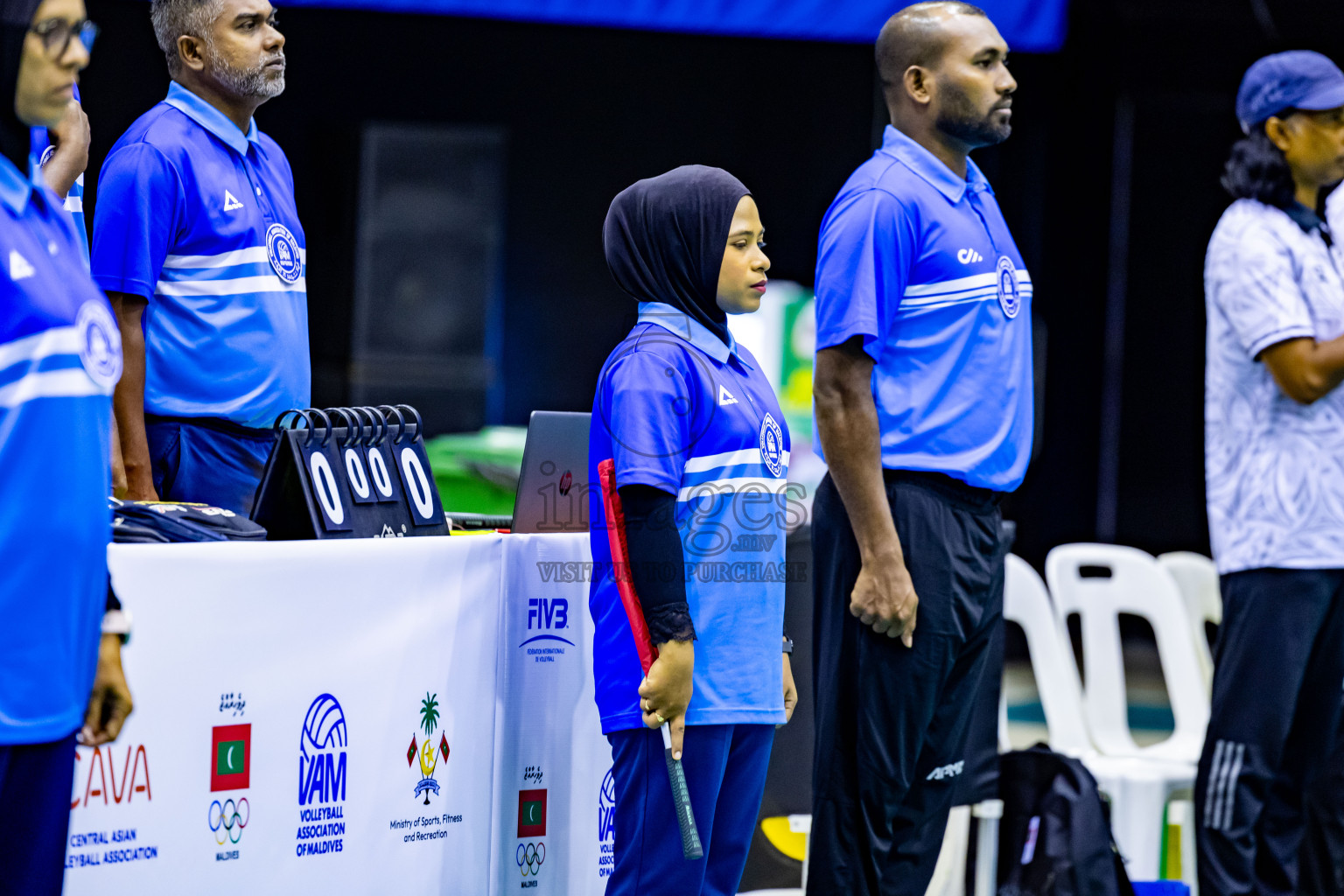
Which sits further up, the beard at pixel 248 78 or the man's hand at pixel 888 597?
the beard at pixel 248 78

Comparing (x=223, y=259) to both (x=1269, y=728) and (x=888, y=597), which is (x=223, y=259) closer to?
(x=888, y=597)

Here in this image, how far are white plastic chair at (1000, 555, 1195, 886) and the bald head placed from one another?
1.37m

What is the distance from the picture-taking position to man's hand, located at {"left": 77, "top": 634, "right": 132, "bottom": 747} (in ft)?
6.25

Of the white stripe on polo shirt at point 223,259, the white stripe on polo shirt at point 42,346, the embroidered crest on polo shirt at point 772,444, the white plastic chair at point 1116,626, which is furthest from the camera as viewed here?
the white plastic chair at point 1116,626

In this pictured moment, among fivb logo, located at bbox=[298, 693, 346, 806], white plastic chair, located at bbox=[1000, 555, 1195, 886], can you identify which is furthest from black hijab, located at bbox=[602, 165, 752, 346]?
white plastic chair, located at bbox=[1000, 555, 1195, 886]

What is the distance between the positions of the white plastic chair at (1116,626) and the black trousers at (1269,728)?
70 cm

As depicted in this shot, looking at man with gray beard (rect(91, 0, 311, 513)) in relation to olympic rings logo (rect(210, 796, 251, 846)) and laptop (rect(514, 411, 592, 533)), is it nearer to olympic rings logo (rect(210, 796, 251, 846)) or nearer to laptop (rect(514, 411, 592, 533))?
laptop (rect(514, 411, 592, 533))

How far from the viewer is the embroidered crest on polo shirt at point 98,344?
1825 millimetres

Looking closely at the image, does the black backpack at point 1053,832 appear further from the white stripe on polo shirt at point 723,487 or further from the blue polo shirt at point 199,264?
the blue polo shirt at point 199,264

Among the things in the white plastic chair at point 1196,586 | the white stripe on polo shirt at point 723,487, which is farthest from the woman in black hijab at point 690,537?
the white plastic chair at point 1196,586

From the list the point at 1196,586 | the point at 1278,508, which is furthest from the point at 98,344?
the point at 1196,586

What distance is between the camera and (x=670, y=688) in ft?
8.13

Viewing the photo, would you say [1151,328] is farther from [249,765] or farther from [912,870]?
[249,765]

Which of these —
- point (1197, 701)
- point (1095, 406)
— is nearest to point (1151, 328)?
point (1095, 406)
